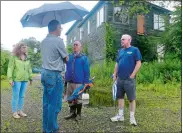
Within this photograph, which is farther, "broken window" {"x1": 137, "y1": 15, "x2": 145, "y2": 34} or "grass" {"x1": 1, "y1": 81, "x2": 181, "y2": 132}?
"broken window" {"x1": 137, "y1": 15, "x2": 145, "y2": 34}

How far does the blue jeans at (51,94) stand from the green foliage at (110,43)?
1527 centimetres

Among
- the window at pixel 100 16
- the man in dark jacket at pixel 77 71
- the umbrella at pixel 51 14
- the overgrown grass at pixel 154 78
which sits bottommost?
the overgrown grass at pixel 154 78

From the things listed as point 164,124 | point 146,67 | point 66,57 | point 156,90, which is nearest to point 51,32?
point 66,57

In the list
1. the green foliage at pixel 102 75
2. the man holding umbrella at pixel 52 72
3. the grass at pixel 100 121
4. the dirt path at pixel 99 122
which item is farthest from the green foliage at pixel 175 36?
the man holding umbrella at pixel 52 72

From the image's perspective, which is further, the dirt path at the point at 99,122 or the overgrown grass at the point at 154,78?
the overgrown grass at the point at 154,78

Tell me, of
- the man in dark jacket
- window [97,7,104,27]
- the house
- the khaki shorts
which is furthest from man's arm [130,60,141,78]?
window [97,7,104,27]

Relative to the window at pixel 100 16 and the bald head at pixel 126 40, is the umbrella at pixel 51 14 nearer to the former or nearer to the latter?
the bald head at pixel 126 40

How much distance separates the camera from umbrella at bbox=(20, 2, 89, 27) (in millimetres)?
4848

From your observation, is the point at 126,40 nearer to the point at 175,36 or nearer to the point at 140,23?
the point at 175,36

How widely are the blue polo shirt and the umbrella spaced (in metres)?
1.01

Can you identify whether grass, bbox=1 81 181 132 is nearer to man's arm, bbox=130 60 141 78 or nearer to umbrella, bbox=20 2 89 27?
man's arm, bbox=130 60 141 78

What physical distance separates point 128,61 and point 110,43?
1480 cm

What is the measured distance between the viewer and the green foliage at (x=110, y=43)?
65.5 feet

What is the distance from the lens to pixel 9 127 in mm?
5207
